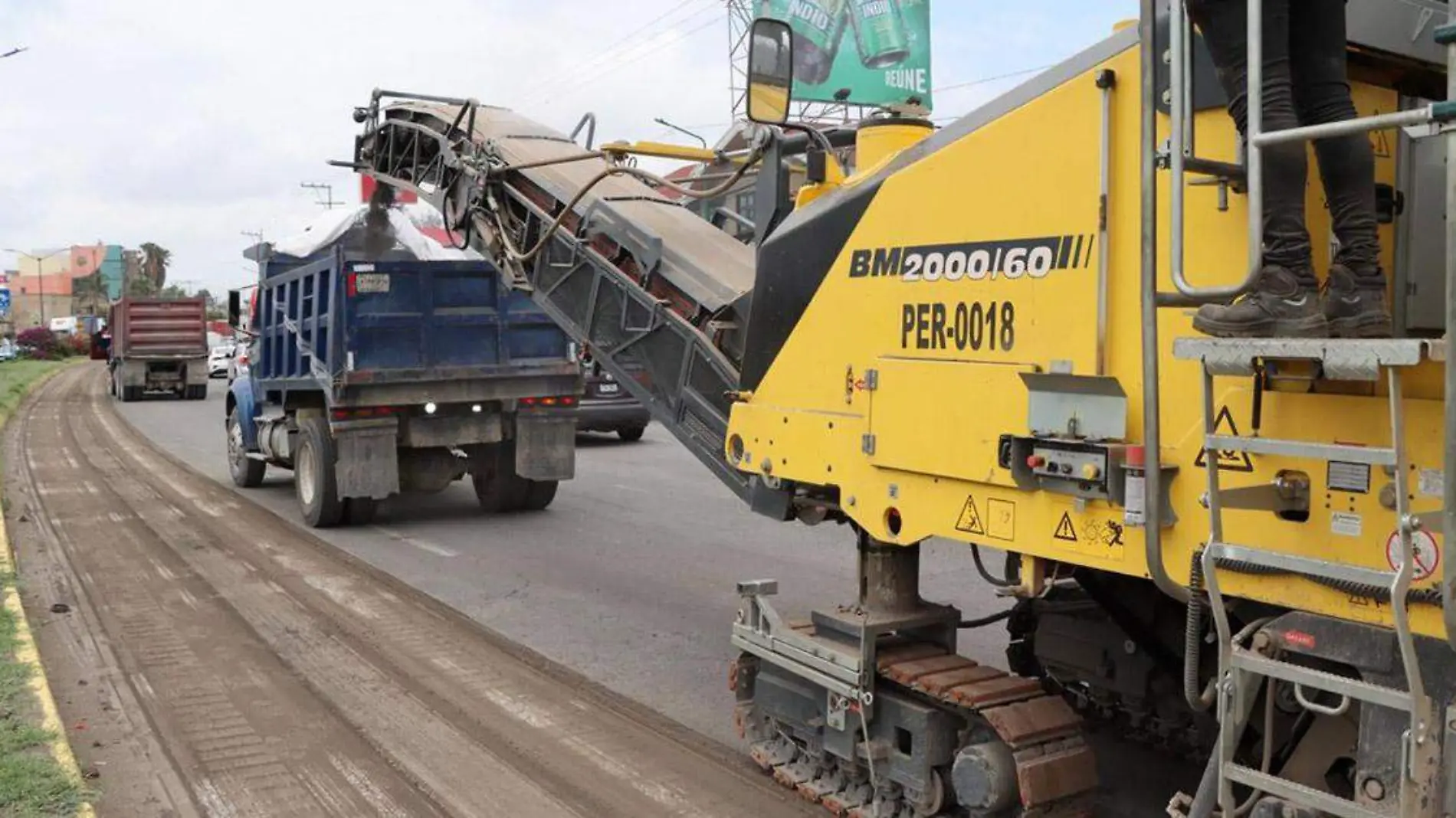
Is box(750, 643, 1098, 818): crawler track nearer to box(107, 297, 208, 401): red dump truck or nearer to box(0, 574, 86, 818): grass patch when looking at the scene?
box(0, 574, 86, 818): grass patch

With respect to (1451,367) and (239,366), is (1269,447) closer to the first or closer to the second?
(1451,367)

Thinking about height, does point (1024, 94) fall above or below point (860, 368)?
above

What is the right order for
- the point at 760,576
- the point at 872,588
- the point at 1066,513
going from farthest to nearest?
the point at 760,576, the point at 872,588, the point at 1066,513

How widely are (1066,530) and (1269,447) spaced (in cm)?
93

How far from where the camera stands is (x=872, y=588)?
4746 millimetres

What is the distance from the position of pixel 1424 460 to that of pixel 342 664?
18.4ft

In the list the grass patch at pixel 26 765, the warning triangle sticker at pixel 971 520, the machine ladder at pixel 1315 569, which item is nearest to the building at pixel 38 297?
the grass patch at pixel 26 765

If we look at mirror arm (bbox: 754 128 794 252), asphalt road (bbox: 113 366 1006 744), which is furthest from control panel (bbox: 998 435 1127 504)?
asphalt road (bbox: 113 366 1006 744)

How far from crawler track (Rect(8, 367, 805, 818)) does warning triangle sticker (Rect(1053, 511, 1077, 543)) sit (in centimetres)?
180

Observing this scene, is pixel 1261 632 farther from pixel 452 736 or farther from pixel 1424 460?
pixel 452 736

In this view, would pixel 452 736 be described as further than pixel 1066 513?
Yes

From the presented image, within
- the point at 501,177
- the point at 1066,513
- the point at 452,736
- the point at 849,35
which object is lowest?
Result: the point at 452,736

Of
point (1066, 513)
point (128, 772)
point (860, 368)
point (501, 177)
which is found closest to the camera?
point (1066, 513)

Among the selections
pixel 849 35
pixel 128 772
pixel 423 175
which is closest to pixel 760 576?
pixel 423 175
